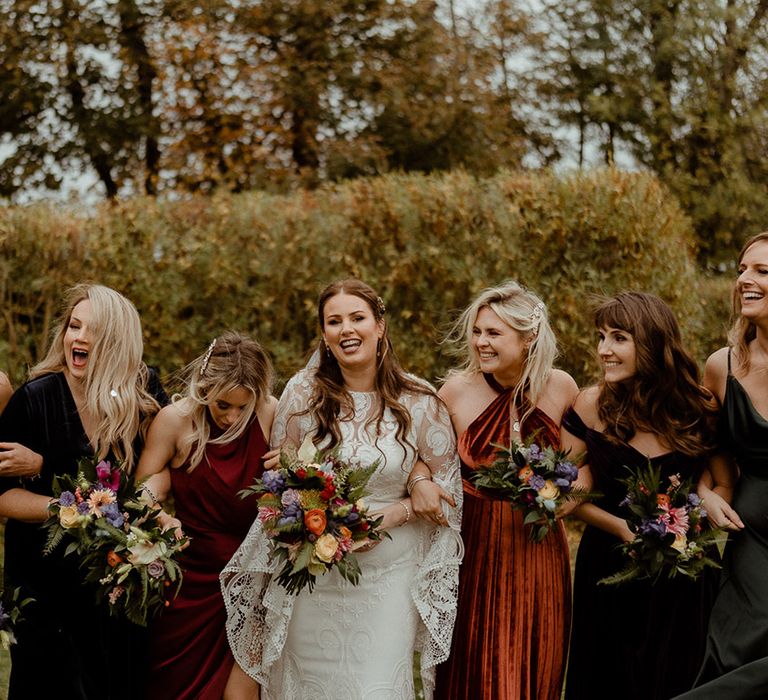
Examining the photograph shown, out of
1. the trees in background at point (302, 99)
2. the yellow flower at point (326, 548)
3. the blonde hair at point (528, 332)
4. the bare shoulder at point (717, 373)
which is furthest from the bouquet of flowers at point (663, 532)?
the trees in background at point (302, 99)

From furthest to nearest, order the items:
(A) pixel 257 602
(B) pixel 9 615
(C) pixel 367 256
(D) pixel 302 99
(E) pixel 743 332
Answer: (D) pixel 302 99, (C) pixel 367 256, (E) pixel 743 332, (A) pixel 257 602, (B) pixel 9 615

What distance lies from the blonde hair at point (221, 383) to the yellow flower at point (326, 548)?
0.83 metres

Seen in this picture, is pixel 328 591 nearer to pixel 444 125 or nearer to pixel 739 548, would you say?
pixel 739 548

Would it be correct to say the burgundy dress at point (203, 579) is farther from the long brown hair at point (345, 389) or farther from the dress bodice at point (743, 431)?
the dress bodice at point (743, 431)

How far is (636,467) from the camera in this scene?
174 inches

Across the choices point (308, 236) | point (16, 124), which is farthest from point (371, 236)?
point (16, 124)

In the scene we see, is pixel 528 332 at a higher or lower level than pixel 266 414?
higher

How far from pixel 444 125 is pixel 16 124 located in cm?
708

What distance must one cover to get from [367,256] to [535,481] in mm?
4569

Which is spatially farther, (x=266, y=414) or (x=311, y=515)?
(x=266, y=414)

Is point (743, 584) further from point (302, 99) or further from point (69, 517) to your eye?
point (302, 99)

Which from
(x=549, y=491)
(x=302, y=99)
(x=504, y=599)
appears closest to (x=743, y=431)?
(x=549, y=491)

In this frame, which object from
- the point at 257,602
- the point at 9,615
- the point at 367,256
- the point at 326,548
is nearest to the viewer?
the point at 326,548

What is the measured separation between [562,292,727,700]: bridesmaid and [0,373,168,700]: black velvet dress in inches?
84.8
